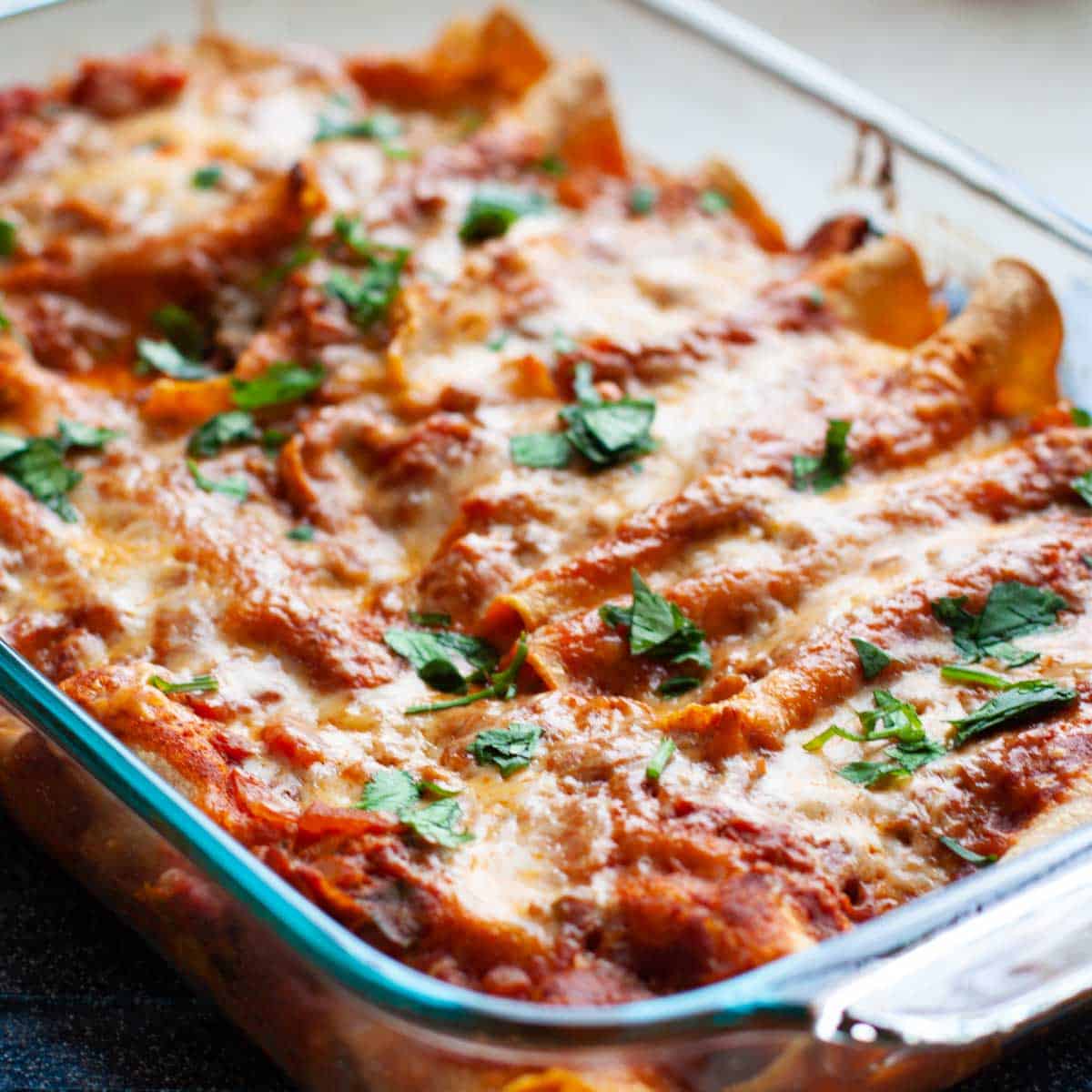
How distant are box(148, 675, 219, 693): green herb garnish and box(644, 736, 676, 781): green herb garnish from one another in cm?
63

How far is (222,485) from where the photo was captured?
2727mm

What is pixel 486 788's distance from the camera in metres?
2.14

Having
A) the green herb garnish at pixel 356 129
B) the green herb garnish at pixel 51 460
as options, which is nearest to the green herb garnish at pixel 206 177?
the green herb garnish at pixel 356 129

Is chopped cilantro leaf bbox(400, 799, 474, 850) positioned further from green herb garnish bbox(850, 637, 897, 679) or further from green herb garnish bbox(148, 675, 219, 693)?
green herb garnish bbox(850, 637, 897, 679)

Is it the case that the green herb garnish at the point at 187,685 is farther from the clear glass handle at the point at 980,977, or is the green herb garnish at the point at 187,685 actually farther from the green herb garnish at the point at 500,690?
the clear glass handle at the point at 980,977

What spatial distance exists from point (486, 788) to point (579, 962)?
1.02ft

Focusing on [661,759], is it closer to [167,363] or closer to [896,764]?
[896,764]

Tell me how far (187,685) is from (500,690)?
0.44m

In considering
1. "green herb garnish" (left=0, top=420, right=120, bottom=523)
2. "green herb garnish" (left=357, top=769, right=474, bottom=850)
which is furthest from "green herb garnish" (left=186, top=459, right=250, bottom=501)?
"green herb garnish" (left=357, top=769, right=474, bottom=850)

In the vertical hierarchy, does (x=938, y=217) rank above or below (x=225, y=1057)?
above

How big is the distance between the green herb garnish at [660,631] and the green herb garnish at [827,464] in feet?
1.24

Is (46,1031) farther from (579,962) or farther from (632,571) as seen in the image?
(632,571)

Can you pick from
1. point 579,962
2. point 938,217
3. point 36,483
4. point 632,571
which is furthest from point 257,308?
point 579,962

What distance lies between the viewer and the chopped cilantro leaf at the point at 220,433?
2.81 m
